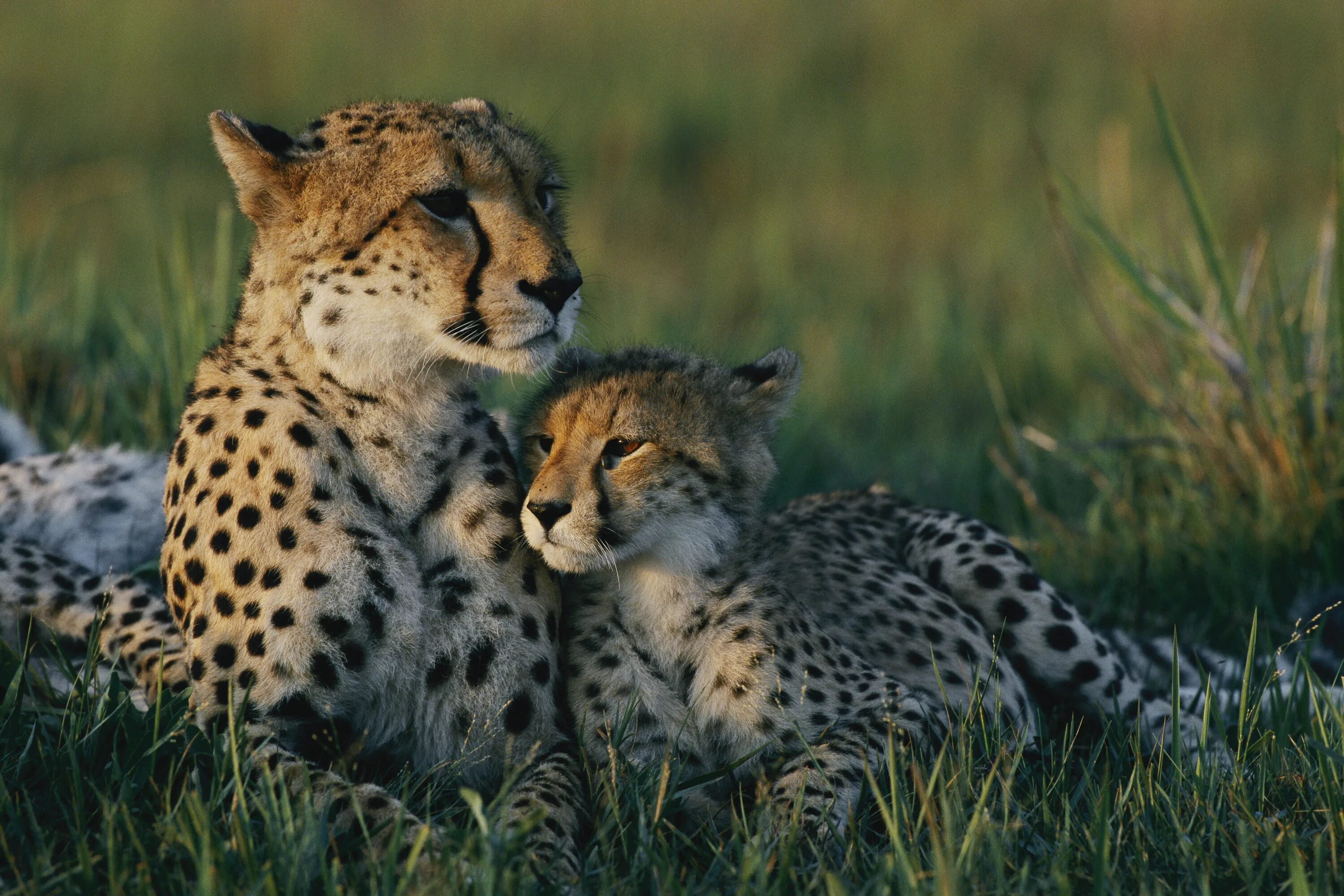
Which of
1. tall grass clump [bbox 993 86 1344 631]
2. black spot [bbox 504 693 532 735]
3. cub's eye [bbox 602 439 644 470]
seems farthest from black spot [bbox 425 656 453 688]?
tall grass clump [bbox 993 86 1344 631]

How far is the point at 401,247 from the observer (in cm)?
252

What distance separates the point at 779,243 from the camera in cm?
798

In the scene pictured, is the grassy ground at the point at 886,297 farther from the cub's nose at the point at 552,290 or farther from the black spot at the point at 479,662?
the cub's nose at the point at 552,290

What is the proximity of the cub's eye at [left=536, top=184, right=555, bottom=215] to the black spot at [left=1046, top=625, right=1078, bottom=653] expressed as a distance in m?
1.47

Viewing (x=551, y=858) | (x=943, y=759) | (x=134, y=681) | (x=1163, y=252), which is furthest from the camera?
(x=1163, y=252)

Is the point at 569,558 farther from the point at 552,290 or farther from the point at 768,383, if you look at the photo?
the point at 768,383

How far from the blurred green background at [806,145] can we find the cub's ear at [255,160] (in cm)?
303

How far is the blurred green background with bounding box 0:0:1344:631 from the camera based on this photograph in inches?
→ 257

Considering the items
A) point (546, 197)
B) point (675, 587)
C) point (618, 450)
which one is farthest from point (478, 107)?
point (675, 587)

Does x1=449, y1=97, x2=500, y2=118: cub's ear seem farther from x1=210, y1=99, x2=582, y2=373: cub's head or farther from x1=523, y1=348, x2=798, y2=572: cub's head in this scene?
x1=523, y1=348, x2=798, y2=572: cub's head

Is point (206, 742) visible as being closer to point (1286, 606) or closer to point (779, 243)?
point (1286, 606)

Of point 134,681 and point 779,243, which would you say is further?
point 779,243

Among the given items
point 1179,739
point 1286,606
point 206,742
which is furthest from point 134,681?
point 1286,606

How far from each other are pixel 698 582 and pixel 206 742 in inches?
36.1
